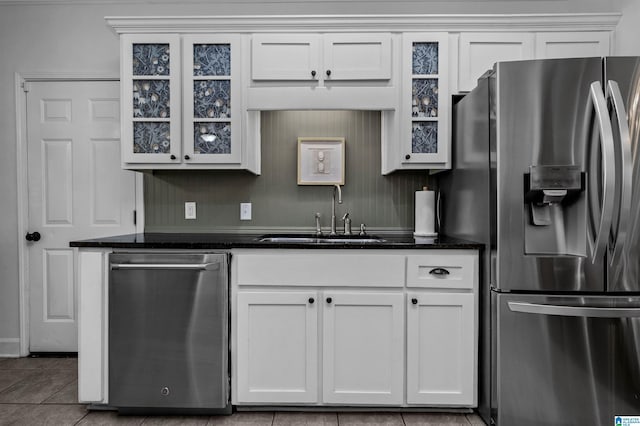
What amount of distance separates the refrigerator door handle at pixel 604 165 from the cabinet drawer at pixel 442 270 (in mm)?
557

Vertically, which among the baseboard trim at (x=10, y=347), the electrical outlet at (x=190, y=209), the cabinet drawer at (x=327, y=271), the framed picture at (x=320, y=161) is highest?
the framed picture at (x=320, y=161)

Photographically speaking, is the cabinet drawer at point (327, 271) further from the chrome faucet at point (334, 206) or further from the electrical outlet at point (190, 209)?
the electrical outlet at point (190, 209)

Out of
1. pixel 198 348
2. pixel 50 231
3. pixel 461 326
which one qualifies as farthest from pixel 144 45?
pixel 461 326

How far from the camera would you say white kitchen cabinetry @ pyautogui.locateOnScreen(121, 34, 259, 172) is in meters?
2.48

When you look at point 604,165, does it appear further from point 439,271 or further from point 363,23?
point 363,23

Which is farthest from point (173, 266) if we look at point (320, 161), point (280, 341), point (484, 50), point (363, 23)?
point (484, 50)

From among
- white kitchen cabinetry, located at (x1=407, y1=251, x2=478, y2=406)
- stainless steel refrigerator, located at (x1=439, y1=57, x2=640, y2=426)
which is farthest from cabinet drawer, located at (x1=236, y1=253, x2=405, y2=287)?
stainless steel refrigerator, located at (x1=439, y1=57, x2=640, y2=426)

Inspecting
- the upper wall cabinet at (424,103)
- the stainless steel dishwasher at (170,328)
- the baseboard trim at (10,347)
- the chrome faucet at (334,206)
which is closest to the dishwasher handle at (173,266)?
the stainless steel dishwasher at (170,328)

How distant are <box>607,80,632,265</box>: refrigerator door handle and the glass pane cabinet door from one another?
76.1 inches

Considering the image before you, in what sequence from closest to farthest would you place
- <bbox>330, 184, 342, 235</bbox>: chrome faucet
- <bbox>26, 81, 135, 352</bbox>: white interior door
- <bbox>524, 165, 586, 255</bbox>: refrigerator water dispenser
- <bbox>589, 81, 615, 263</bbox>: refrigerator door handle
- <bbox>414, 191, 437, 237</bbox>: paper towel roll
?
<bbox>589, 81, 615, 263</bbox>: refrigerator door handle → <bbox>524, 165, 586, 255</bbox>: refrigerator water dispenser → <bbox>414, 191, 437, 237</bbox>: paper towel roll → <bbox>330, 184, 342, 235</bbox>: chrome faucet → <bbox>26, 81, 135, 352</bbox>: white interior door

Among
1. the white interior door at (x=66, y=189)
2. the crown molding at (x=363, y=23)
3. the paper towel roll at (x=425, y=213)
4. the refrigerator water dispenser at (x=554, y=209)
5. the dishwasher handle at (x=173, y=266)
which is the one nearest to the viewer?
the refrigerator water dispenser at (x=554, y=209)

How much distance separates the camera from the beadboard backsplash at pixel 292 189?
112 inches

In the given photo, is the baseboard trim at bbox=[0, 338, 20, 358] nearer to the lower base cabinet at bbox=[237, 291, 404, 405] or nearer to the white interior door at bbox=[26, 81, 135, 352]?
the white interior door at bbox=[26, 81, 135, 352]

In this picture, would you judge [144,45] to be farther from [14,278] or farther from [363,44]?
[14,278]
